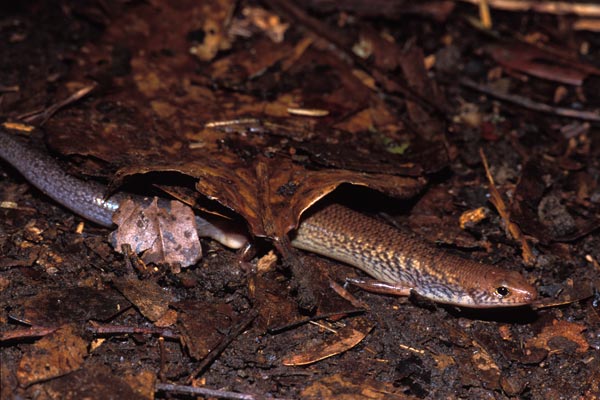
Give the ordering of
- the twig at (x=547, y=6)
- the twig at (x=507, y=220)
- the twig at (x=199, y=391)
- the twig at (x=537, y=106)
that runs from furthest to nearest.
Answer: the twig at (x=547, y=6) → the twig at (x=537, y=106) → the twig at (x=507, y=220) → the twig at (x=199, y=391)

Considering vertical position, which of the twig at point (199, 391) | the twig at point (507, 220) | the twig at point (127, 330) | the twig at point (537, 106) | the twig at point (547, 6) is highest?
the twig at point (547, 6)

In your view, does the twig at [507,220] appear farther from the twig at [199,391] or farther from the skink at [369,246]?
the twig at [199,391]

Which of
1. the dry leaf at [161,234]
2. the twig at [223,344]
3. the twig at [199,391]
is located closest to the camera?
the twig at [199,391]

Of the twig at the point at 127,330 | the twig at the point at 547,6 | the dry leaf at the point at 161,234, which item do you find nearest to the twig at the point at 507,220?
the dry leaf at the point at 161,234

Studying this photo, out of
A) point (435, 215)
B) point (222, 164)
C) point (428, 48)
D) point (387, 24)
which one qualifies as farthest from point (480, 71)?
point (222, 164)

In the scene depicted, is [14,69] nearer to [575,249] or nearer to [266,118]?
[266,118]

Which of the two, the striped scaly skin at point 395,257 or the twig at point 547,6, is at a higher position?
the twig at point 547,6

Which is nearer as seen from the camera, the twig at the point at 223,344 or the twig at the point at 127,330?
the twig at the point at 223,344

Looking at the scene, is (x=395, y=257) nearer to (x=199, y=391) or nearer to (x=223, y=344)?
(x=223, y=344)

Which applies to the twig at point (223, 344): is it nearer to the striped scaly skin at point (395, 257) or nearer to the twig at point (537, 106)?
the striped scaly skin at point (395, 257)
